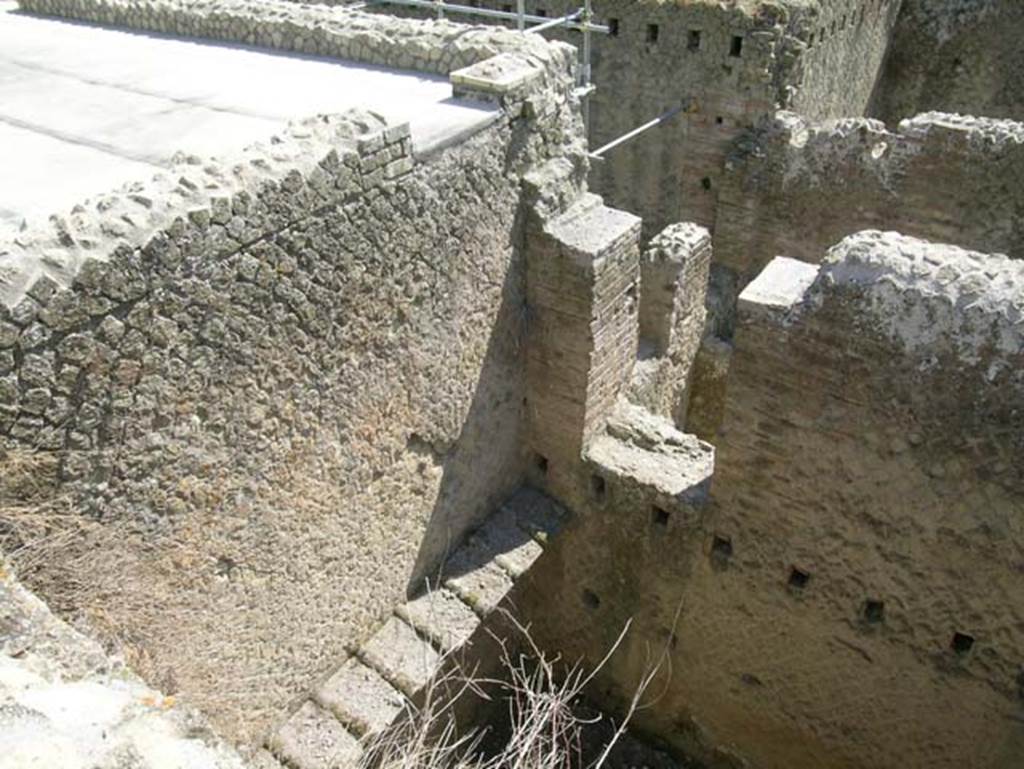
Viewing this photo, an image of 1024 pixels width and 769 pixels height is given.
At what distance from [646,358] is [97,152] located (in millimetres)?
3906

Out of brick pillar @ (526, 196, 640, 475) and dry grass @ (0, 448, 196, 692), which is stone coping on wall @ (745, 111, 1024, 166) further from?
dry grass @ (0, 448, 196, 692)

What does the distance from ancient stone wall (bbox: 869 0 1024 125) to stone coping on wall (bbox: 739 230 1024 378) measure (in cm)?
937

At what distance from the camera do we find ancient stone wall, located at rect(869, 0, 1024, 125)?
479 inches

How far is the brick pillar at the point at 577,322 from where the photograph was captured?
17.6ft

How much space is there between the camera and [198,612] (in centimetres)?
410

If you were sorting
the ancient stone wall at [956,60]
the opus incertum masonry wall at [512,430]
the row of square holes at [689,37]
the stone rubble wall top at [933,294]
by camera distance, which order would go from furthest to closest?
the ancient stone wall at [956,60]
the row of square holes at [689,37]
the stone rubble wall top at [933,294]
the opus incertum masonry wall at [512,430]

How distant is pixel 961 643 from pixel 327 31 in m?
5.96

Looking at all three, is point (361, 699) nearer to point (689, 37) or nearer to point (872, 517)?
point (872, 517)

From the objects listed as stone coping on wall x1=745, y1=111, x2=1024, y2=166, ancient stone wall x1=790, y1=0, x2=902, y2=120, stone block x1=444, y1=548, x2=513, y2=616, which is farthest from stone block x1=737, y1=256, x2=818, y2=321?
ancient stone wall x1=790, y1=0, x2=902, y2=120

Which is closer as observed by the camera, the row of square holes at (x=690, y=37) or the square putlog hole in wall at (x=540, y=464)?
the square putlog hole in wall at (x=540, y=464)

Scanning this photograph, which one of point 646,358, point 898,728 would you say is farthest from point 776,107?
point 898,728

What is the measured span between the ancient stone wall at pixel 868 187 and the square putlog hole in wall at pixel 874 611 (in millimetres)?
4176

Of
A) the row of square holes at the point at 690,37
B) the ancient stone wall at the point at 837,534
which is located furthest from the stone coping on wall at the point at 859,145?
the ancient stone wall at the point at 837,534

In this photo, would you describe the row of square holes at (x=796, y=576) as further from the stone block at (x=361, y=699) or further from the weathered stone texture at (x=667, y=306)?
the stone block at (x=361, y=699)
